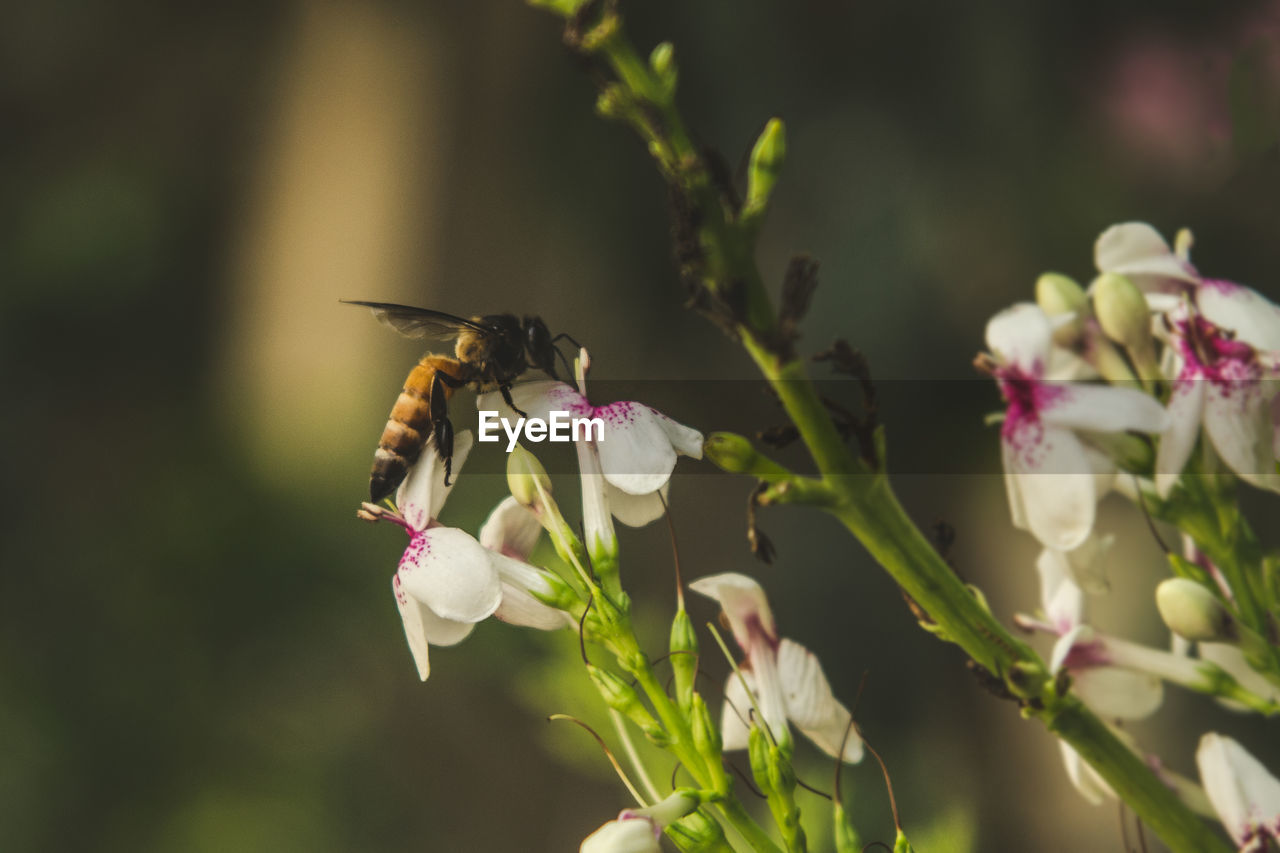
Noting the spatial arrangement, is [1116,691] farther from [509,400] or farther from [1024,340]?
[509,400]

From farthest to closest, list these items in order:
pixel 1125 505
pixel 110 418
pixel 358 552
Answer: pixel 110 418, pixel 358 552, pixel 1125 505

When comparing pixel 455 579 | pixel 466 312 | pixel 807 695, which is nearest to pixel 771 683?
pixel 807 695

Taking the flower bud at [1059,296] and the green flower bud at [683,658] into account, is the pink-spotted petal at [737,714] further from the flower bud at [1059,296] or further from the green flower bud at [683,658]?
the flower bud at [1059,296]

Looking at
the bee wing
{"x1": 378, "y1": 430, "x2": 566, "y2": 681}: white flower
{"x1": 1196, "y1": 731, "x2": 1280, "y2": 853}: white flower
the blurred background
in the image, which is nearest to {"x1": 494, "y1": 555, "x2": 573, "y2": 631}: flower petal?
{"x1": 378, "y1": 430, "x2": 566, "y2": 681}: white flower

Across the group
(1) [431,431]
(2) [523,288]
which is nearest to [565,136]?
(2) [523,288]

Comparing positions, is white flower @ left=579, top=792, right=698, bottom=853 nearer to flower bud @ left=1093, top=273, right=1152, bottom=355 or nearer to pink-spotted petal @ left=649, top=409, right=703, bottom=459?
pink-spotted petal @ left=649, top=409, right=703, bottom=459

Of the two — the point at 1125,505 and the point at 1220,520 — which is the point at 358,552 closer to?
the point at 1125,505

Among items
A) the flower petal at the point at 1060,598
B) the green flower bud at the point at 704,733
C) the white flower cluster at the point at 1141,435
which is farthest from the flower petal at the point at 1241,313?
the green flower bud at the point at 704,733
